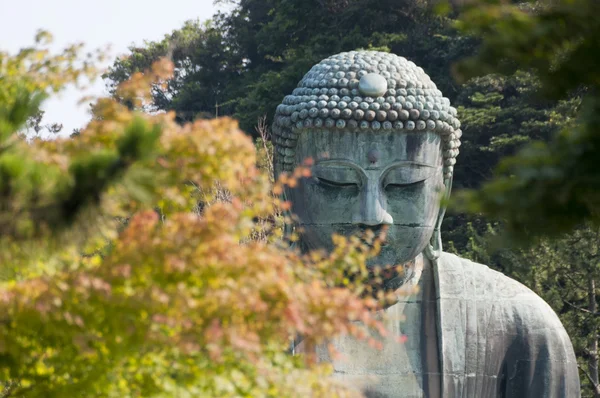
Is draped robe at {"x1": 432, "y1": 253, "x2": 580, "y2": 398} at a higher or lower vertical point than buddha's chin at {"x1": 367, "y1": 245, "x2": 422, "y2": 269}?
lower

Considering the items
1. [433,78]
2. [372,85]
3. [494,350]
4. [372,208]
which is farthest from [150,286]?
[433,78]

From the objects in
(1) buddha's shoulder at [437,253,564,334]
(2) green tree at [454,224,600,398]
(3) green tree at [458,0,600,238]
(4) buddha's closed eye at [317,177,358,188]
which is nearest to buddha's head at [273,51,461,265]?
(4) buddha's closed eye at [317,177,358,188]

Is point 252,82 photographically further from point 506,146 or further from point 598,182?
point 598,182

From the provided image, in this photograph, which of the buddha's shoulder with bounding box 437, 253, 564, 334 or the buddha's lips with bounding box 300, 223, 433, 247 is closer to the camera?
the buddha's lips with bounding box 300, 223, 433, 247

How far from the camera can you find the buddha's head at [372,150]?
9.91 meters

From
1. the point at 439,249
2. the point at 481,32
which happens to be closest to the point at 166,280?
the point at 481,32

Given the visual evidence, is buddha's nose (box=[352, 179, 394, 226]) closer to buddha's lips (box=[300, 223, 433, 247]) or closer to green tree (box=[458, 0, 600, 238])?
buddha's lips (box=[300, 223, 433, 247])

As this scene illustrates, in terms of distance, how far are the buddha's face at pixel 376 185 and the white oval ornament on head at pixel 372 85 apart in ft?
0.93

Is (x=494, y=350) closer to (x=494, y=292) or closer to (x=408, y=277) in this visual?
(x=494, y=292)

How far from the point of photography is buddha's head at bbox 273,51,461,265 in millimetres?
9914

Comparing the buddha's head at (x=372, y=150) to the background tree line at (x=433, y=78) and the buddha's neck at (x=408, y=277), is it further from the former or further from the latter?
the background tree line at (x=433, y=78)

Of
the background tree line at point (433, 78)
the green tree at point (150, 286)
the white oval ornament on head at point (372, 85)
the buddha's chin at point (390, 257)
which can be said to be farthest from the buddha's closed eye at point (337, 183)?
the green tree at point (150, 286)

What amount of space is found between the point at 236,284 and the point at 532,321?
14.0 feet

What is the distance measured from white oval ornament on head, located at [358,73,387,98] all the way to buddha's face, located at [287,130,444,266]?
28 centimetres
